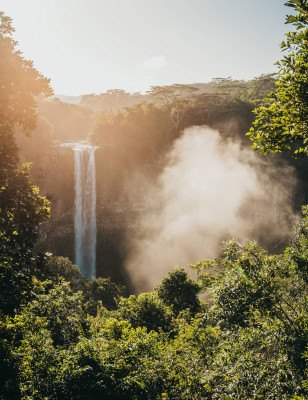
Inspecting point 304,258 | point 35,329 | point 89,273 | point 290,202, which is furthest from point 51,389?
point 290,202

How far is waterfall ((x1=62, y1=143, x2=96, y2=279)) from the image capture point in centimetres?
3488

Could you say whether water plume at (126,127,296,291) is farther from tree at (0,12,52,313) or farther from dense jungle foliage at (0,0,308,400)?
tree at (0,12,52,313)

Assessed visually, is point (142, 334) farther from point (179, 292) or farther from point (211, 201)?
point (211, 201)

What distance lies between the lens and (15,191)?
616cm

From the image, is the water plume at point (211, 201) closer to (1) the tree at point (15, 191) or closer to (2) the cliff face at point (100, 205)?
(2) the cliff face at point (100, 205)

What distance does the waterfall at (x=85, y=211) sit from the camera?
34.9 m

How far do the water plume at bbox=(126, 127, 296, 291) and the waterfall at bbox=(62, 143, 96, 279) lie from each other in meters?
6.75

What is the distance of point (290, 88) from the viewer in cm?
457

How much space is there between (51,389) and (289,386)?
4911mm

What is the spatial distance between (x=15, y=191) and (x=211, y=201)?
36.5 m

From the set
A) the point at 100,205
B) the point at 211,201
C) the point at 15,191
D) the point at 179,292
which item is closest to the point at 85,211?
the point at 100,205

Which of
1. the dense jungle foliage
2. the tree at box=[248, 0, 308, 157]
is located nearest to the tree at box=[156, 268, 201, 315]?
the dense jungle foliage

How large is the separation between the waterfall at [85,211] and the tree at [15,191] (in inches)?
1130

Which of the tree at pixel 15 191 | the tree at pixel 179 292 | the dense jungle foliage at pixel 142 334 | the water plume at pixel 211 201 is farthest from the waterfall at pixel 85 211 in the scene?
the tree at pixel 15 191
